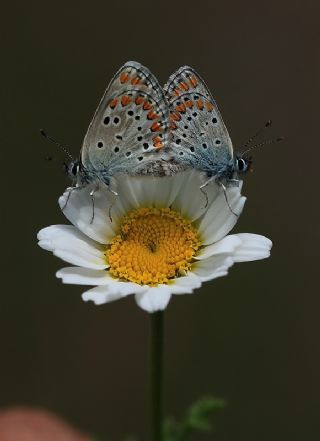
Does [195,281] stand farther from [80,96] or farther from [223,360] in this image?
[80,96]

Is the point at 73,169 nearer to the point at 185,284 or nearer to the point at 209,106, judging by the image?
the point at 209,106

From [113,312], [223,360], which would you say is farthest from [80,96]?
[223,360]

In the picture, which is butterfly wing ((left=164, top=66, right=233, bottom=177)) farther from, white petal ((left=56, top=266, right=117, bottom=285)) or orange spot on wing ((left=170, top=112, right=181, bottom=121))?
white petal ((left=56, top=266, right=117, bottom=285))

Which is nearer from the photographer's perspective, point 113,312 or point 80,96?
point 113,312

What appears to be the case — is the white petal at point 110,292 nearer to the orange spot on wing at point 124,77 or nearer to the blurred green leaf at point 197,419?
the blurred green leaf at point 197,419

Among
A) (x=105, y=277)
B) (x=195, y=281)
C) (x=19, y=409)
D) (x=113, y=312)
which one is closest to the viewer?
(x=195, y=281)

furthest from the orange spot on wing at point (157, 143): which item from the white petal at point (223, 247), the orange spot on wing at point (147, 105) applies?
the white petal at point (223, 247)

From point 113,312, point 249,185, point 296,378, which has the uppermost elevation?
point 249,185

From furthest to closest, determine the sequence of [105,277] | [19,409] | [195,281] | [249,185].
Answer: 1. [249,185]
2. [19,409]
3. [105,277]
4. [195,281]
